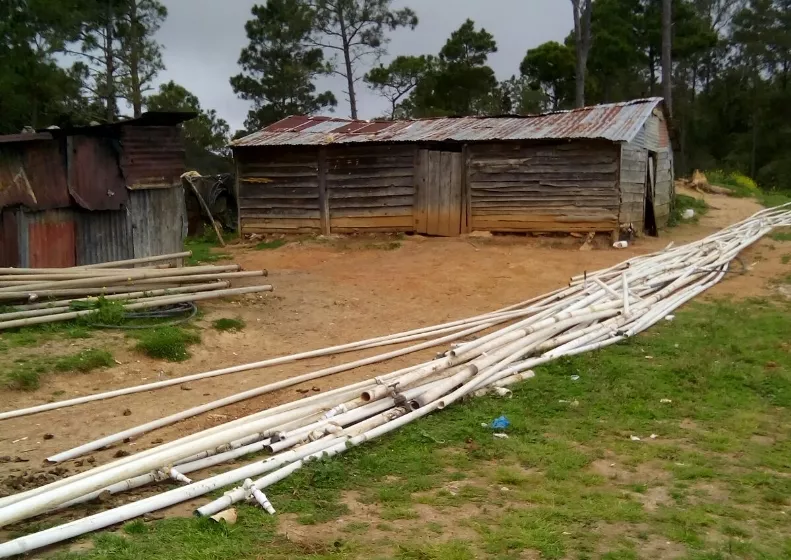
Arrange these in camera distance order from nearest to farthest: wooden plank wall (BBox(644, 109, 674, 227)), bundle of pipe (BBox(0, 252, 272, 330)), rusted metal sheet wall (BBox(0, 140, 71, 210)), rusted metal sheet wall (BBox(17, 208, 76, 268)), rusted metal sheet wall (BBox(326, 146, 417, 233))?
1. bundle of pipe (BBox(0, 252, 272, 330))
2. rusted metal sheet wall (BBox(0, 140, 71, 210))
3. rusted metal sheet wall (BBox(17, 208, 76, 268))
4. rusted metal sheet wall (BBox(326, 146, 417, 233))
5. wooden plank wall (BBox(644, 109, 674, 227))

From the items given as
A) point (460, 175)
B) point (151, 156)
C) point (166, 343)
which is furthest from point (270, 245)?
point (166, 343)

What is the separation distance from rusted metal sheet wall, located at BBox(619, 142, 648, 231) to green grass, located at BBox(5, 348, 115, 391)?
11.2 metres

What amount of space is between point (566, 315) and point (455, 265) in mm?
5383

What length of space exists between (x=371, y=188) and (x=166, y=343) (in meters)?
9.97

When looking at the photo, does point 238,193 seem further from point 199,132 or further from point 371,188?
point 199,132

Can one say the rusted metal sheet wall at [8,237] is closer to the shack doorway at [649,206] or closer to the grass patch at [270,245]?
the grass patch at [270,245]

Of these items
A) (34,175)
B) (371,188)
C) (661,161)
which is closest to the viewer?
(34,175)

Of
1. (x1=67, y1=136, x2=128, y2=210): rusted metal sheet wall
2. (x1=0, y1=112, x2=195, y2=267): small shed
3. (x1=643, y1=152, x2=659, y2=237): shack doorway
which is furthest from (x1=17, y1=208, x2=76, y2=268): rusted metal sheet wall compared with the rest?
(x1=643, y1=152, x2=659, y2=237): shack doorway

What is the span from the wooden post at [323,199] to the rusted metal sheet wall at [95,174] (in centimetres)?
702

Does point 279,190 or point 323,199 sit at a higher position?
point 279,190

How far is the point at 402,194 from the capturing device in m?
16.6

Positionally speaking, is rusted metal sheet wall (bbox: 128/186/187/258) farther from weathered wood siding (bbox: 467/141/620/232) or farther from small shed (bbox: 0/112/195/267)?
weathered wood siding (bbox: 467/141/620/232)

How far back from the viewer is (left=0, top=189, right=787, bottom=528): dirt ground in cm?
549

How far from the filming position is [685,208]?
20.9m
